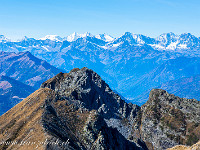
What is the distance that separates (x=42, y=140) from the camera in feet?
256

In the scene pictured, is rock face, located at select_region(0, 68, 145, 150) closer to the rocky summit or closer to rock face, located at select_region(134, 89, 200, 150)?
the rocky summit

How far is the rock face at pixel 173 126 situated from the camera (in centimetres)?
17400

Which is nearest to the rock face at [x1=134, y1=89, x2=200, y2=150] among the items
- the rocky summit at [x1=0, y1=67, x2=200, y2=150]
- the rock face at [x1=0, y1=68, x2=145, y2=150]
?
the rocky summit at [x1=0, y1=67, x2=200, y2=150]

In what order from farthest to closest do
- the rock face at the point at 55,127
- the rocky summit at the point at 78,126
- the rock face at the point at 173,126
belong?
the rock face at the point at 173,126, the rocky summit at the point at 78,126, the rock face at the point at 55,127

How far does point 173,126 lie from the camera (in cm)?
18162

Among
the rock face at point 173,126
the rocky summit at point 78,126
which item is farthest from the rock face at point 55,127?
the rock face at point 173,126

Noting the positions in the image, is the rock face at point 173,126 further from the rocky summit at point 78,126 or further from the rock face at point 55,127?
the rock face at point 55,127

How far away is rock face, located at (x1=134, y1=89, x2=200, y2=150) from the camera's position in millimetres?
174000

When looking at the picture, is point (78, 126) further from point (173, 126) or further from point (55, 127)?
point (173, 126)

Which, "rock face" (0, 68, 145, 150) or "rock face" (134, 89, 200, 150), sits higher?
"rock face" (134, 89, 200, 150)

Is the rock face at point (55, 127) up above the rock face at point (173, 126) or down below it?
below

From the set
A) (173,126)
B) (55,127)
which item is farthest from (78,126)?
(173,126)

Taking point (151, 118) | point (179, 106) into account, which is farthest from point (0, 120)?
point (179, 106)

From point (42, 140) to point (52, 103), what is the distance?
48986 millimetres
